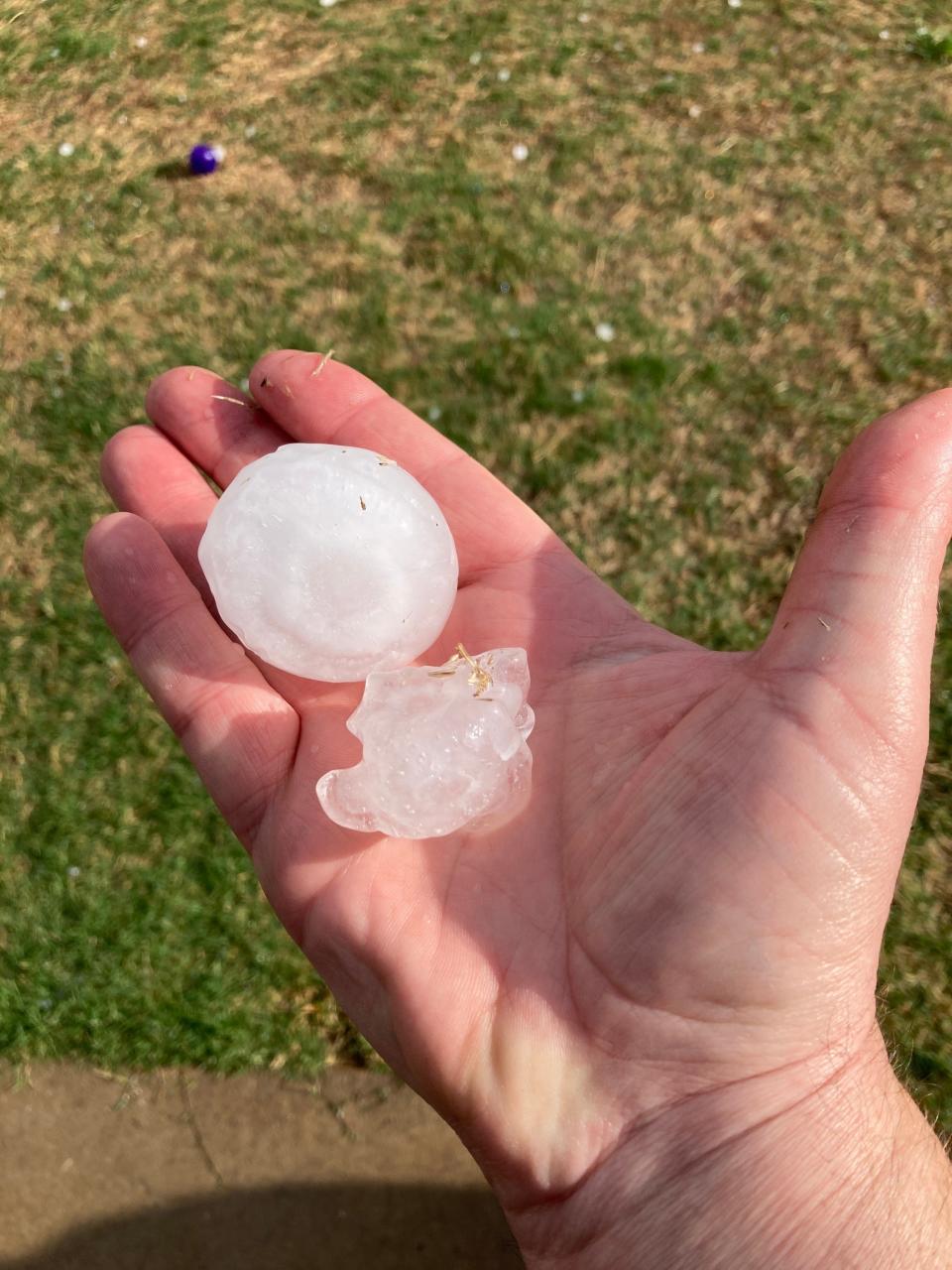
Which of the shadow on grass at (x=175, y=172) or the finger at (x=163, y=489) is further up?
the shadow on grass at (x=175, y=172)

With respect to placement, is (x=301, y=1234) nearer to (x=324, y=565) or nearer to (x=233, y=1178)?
(x=233, y=1178)

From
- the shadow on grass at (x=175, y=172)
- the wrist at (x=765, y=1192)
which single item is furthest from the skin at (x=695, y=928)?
the shadow on grass at (x=175, y=172)

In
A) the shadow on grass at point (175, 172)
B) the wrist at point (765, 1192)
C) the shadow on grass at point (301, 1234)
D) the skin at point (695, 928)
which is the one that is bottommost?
the shadow on grass at point (301, 1234)

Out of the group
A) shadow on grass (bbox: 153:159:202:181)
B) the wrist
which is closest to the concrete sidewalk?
the wrist

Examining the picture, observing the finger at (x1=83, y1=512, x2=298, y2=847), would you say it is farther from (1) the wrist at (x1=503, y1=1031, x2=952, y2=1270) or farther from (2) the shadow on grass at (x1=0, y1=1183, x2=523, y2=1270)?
(2) the shadow on grass at (x1=0, y1=1183, x2=523, y2=1270)

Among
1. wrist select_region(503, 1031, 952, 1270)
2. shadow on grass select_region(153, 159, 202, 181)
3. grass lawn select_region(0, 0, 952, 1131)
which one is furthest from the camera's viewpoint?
shadow on grass select_region(153, 159, 202, 181)

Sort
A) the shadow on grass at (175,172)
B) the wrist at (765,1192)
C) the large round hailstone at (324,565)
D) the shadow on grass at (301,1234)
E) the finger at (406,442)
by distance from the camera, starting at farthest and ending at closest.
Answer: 1. the shadow on grass at (175,172)
2. the shadow on grass at (301,1234)
3. the finger at (406,442)
4. the large round hailstone at (324,565)
5. the wrist at (765,1192)

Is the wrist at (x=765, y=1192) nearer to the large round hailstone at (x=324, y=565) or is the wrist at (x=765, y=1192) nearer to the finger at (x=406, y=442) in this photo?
the large round hailstone at (x=324, y=565)

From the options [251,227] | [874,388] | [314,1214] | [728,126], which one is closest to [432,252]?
[251,227]
